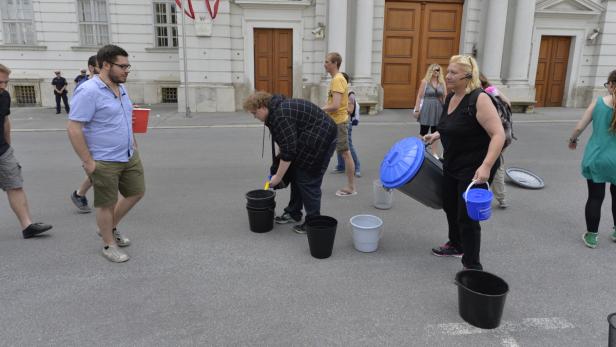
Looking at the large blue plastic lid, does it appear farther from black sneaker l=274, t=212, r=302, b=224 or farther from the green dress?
the green dress

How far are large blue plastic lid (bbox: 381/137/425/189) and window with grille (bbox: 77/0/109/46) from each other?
17831 millimetres

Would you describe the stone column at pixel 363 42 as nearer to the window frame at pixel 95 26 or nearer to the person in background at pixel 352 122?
the person in background at pixel 352 122

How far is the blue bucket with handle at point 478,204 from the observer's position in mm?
3231

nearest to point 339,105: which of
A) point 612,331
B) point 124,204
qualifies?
point 124,204

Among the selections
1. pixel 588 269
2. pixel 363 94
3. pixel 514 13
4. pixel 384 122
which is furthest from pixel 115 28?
pixel 588 269

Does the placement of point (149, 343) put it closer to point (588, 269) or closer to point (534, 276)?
point (534, 276)

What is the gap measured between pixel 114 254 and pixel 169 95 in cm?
1624

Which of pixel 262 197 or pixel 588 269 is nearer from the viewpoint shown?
pixel 588 269

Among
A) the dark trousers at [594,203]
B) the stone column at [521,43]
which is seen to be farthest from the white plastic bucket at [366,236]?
the stone column at [521,43]

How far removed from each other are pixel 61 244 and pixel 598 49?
2000cm

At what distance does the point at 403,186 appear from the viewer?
4008mm

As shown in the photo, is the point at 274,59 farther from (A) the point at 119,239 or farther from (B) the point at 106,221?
(B) the point at 106,221

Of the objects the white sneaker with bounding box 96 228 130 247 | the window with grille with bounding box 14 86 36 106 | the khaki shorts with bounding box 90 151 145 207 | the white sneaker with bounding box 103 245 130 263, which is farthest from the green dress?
the window with grille with bounding box 14 86 36 106

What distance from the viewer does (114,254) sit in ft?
13.8
